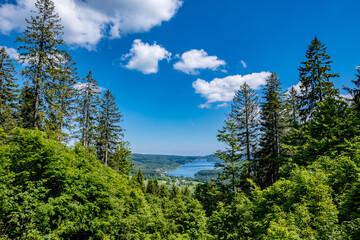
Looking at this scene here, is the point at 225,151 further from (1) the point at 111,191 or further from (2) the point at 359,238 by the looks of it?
(2) the point at 359,238

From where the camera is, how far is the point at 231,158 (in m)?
18.3

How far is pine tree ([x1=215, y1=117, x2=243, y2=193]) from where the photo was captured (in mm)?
17656

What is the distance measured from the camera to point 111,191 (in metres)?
10.8

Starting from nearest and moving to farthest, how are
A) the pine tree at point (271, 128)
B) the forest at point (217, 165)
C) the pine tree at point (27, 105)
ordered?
the forest at point (217, 165) → the pine tree at point (27, 105) → the pine tree at point (271, 128)

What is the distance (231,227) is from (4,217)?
12.9 metres

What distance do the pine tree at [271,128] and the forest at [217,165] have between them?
120mm

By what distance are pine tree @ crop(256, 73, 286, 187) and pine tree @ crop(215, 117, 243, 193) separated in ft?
13.9

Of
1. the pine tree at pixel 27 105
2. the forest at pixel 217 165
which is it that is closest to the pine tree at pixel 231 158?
the forest at pixel 217 165

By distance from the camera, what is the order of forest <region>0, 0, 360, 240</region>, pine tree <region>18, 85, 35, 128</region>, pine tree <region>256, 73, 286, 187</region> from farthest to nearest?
pine tree <region>256, 73, 286, 187</region>, pine tree <region>18, 85, 35, 128</region>, forest <region>0, 0, 360, 240</region>

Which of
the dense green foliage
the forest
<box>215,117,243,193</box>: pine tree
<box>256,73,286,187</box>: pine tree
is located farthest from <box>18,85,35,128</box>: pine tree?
<box>256,73,286,187</box>: pine tree

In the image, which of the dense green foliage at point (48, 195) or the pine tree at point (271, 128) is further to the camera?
the pine tree at point (271, 128)

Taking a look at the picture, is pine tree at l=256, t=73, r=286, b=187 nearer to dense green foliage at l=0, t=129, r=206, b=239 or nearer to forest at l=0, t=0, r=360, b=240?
forest at l=0, t=0, r=360, b=240

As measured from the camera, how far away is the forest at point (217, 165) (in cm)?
678

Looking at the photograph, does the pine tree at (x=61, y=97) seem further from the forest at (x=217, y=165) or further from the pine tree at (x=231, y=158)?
the pine tree at (x=231, y=158)
